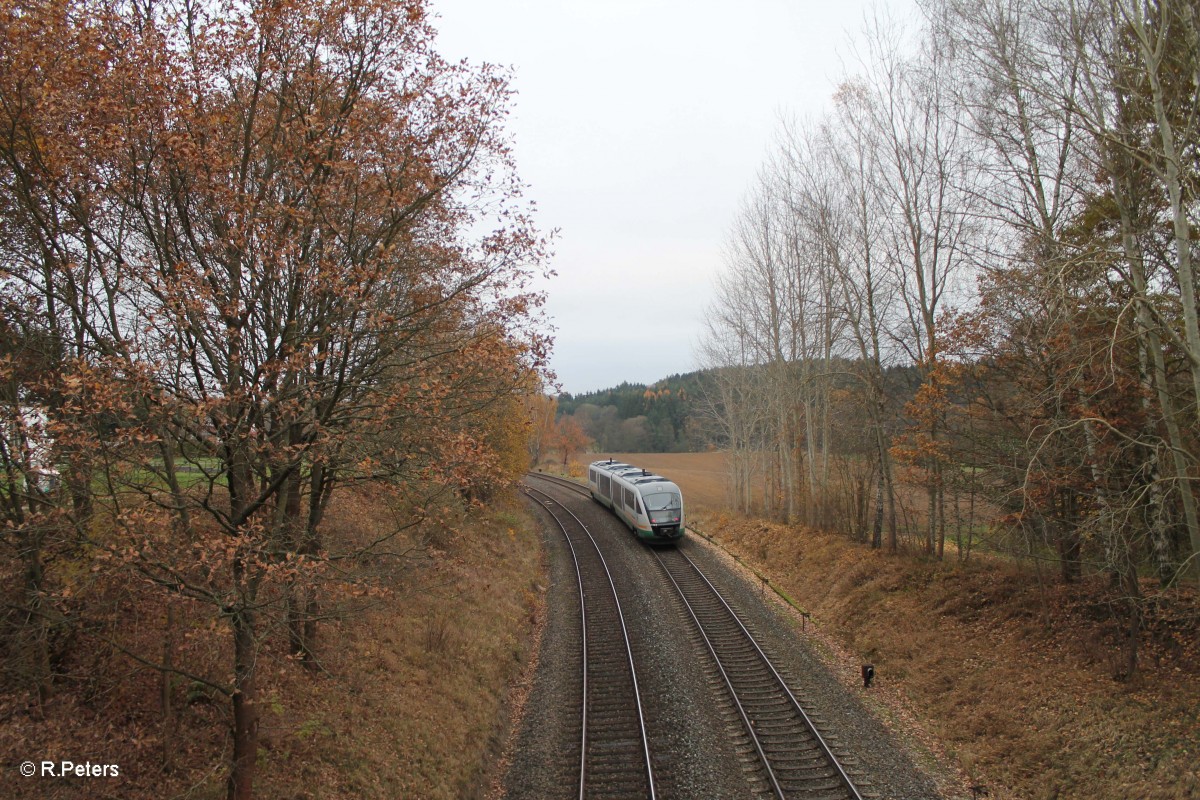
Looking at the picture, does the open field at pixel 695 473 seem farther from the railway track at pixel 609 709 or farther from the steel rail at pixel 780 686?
the railway track at pixel 609 709

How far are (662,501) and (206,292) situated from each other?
17898 mm

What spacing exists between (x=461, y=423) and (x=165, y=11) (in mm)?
5970

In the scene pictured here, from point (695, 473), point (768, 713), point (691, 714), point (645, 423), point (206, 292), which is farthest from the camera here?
point (645, 423)

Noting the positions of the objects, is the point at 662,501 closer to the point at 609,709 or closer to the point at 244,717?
the point at 609,709

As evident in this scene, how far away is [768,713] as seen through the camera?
34.1 feet

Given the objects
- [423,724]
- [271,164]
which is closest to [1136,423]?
[423,724]

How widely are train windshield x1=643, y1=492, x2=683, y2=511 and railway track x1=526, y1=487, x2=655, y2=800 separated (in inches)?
159

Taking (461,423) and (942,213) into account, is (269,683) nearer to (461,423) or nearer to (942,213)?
(461,423)

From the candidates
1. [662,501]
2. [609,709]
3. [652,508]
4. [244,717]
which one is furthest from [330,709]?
[662,501]

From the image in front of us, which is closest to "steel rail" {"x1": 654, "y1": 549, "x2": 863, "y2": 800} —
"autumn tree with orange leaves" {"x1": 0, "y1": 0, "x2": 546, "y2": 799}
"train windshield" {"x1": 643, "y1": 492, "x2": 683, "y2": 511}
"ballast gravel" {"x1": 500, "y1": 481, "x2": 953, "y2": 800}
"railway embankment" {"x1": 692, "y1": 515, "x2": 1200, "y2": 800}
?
"ballast gravel" {"x1": 500, "y1": 481, "x2": 953, "y2": 800}

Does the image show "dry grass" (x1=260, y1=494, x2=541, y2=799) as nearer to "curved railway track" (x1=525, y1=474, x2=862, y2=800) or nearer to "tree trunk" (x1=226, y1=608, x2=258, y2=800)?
"tree trunk" (x1=226, y1=608, x2=258, y2=800)

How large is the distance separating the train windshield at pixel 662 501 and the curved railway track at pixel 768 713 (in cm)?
528

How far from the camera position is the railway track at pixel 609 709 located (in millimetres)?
8844

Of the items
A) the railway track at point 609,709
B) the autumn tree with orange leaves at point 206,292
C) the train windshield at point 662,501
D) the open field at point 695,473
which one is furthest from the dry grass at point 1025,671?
the open field at point 695,473
